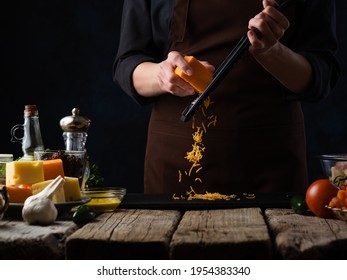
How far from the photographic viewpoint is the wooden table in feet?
4.34

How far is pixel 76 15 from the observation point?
4043 millimetres

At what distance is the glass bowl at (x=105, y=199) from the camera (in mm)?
1795

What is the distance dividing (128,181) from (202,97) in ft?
7.32

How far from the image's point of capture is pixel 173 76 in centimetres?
209

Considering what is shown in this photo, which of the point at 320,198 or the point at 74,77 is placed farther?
the point at 74,77

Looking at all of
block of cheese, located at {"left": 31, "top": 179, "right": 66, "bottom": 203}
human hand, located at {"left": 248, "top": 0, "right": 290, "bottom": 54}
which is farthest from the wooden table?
human hand, located at {"left": 248, "top": 0, "right": 290, "bottom": 54}

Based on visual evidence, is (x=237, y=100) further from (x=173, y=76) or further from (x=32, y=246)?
(x=32, y=246)

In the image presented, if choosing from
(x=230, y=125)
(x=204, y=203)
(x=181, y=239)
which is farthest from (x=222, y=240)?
(x=230, y=125)

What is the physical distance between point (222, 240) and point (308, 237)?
0.18 m

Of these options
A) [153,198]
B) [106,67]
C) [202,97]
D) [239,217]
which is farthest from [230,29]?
[106,67]

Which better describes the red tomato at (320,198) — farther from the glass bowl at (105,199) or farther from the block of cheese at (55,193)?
the block of cheese at (55,193)

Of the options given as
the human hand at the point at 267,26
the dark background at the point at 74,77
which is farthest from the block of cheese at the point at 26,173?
the dark background at the point at 74,77

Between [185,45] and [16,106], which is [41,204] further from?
[16,106]
